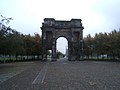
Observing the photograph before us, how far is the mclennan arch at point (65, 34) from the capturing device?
3563 inches

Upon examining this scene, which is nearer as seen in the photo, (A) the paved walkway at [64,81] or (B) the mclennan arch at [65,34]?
(A) the paved walkway at [64,81]

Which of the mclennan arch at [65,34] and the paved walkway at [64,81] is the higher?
the mclennan arch at [65,34]

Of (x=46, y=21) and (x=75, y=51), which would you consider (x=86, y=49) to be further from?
(x=46, y=21)

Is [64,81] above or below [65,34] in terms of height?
below

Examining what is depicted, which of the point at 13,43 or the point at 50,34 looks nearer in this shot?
the point at 13,43

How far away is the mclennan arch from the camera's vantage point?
297 feet

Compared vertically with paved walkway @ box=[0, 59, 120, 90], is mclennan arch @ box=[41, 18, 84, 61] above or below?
above

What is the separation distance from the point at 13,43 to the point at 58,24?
1792 inches

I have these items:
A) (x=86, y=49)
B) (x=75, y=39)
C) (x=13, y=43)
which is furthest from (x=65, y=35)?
(x=13, y=43)

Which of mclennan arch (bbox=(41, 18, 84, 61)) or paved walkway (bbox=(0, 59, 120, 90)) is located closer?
paved walkway (bbox=(0, 59, 120, 90))

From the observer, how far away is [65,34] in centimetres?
9238

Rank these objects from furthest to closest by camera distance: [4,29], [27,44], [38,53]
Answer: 1. [38,53]
2. [27,44]
3. [4,29]

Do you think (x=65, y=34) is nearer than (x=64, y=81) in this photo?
No

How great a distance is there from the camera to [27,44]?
87.0 meters
